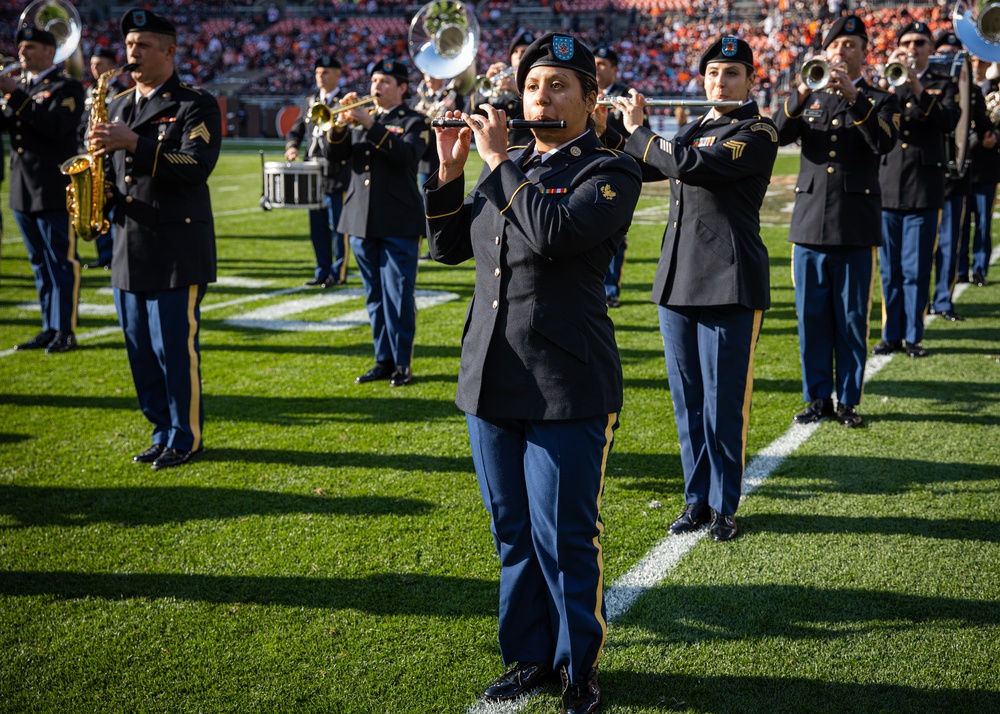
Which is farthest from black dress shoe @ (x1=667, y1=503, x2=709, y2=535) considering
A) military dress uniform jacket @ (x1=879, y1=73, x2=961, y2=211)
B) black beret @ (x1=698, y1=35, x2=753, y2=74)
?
military dress uniform jacket @ (x1=879, y1=73, x2=961, y2=211)

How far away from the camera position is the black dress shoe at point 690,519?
4273 mm

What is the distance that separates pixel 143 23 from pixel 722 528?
3945 millimetres

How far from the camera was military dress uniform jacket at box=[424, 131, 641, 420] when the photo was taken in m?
2.72

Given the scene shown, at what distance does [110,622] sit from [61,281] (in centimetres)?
504

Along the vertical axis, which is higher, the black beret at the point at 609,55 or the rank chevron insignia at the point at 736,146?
the black beret at the point at 609,55

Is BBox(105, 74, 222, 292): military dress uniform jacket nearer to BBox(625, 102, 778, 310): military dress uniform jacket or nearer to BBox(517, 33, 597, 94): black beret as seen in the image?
BBox(625, 102, 778, 310): military dress uniform jacket

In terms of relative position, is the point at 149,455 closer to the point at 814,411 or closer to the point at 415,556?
the point at 415,556

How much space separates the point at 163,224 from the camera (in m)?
5.04

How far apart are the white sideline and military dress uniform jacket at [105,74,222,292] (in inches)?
114

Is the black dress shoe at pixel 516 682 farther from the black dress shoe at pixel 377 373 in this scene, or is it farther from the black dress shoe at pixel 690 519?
the black dress shoe at pixel 377 373

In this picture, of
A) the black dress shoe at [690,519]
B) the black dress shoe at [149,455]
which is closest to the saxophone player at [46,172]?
the black dress shoe at [149,455]

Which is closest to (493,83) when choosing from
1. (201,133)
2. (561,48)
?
(201,133)

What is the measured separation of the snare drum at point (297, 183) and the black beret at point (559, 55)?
7271 mm

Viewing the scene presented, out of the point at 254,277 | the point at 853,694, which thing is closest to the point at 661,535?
the point at 853,694
